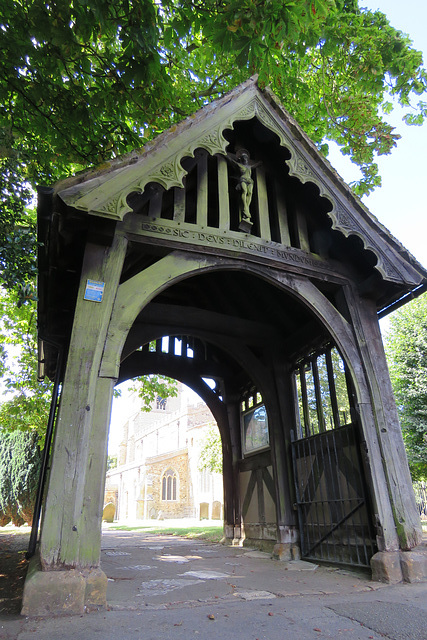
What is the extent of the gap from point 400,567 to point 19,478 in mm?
18711

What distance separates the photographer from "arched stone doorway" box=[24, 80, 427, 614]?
12.8 feet

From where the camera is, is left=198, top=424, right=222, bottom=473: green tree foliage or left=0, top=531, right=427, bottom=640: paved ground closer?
left=0, top=531, right=427, bottom=640: paved ground

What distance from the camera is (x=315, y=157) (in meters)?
5.81

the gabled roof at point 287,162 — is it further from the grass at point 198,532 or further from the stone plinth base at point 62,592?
the grass at point 198,532

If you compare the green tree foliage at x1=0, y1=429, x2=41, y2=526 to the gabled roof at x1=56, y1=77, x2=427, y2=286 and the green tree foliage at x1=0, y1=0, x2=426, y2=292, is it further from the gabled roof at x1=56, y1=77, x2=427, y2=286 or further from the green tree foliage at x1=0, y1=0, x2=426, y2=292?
the gabled roof at x1=56, y1=77, x2=427, y2=286

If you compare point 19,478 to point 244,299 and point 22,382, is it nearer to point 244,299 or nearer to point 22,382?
point 22,382

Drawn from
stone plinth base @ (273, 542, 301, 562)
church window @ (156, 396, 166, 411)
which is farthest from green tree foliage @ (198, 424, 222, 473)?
church window @ (156, 396, 166, 411)

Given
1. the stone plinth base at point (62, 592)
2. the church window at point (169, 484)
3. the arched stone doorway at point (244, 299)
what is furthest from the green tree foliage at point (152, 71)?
the church window at point (169, 484)

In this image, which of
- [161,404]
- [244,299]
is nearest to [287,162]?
[244,299]

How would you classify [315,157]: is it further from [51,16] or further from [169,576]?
[169,576]

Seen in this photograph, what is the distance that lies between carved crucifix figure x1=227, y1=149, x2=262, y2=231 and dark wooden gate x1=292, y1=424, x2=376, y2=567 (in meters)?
3.32

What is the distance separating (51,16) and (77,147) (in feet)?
7.47

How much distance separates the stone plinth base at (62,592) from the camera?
3.10 meters

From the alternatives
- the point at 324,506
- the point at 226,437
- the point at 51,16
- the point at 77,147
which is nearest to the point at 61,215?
the point at 51,16
